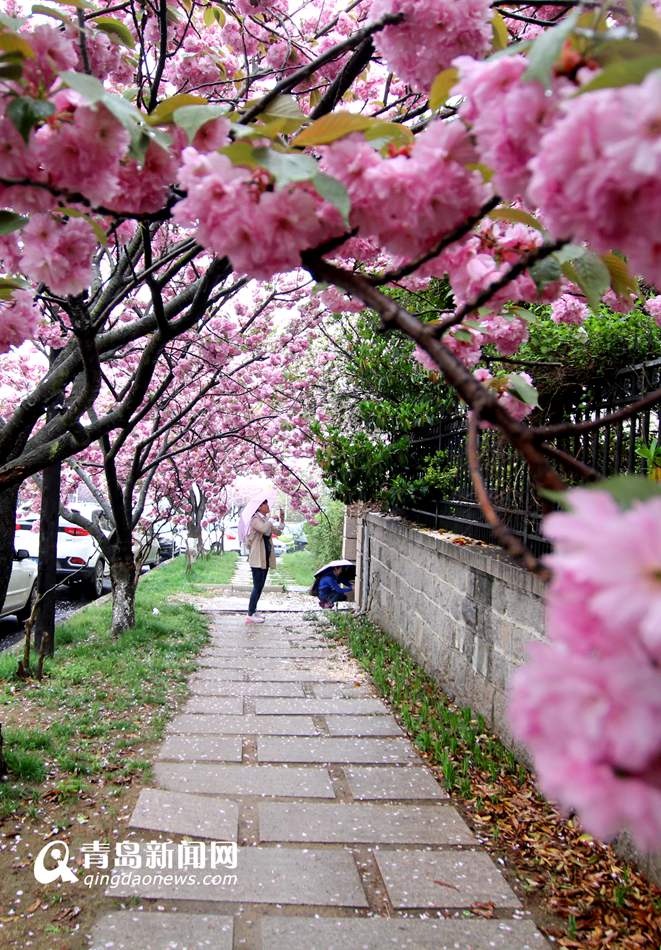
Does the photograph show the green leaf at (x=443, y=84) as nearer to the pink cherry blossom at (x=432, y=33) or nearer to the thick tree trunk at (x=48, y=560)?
the pink cherry blossom at (x=432, y=33)

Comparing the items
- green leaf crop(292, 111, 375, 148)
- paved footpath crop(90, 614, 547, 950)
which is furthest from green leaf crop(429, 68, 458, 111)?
paved footpath crop(90, 614, 547, 950)

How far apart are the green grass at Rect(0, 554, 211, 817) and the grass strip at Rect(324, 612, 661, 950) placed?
159 cm

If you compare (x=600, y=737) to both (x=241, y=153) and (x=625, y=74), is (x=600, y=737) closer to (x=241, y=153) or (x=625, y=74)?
(x=625, y=74)

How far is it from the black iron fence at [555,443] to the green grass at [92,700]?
2347 millimetres

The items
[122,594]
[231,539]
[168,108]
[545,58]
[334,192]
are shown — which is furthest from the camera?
[231,539]

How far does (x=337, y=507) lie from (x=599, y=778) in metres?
13.8

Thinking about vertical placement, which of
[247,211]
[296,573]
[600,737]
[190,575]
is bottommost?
[296,573]

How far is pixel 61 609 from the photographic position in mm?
9922

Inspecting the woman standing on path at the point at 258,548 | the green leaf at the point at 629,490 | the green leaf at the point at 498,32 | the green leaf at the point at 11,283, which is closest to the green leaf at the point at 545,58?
the green leaf at the point at 629,490

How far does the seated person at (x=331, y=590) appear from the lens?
9.38 metres

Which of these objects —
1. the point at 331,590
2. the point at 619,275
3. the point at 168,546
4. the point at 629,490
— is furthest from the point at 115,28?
the point at 168,546

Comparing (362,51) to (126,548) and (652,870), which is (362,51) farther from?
(126,548)

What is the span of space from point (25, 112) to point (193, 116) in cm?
24

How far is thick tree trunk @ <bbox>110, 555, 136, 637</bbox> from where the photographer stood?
666 cm
